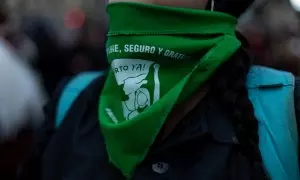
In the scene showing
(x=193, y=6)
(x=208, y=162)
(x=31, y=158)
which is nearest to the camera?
(x=208, y=162)

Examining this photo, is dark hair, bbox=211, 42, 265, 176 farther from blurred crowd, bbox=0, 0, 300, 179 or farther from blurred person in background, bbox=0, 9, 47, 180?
blurred person in background, bbox=0, 9, 47, 180

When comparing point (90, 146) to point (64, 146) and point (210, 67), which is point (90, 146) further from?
point (210, 67)

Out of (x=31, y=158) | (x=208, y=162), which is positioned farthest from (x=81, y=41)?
(x=208, y=162)

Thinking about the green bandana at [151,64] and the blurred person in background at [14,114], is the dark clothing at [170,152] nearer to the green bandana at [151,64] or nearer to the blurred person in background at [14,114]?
the green bandana at [151,64]

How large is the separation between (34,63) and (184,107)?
364cm

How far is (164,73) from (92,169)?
34 cm

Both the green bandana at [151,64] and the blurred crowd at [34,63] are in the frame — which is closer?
the green bandana at [151,64]

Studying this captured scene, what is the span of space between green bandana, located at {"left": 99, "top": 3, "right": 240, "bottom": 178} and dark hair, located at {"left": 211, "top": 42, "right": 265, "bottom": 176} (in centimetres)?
5

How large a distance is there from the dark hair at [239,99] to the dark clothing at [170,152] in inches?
0.7

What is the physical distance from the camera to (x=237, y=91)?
179 centimetres

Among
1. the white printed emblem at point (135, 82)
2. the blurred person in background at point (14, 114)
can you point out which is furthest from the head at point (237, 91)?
the blurred person in background at point (14, 114)

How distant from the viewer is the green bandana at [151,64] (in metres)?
1.78

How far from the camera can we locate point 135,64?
190cm

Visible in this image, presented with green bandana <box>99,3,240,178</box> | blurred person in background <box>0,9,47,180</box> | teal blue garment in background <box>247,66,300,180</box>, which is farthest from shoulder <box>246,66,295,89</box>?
blurred person in background <box>0,9,47,180</box>
